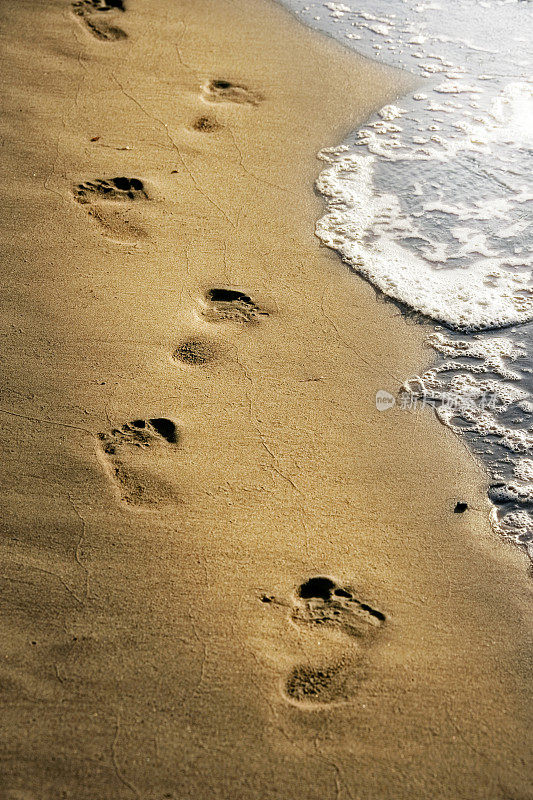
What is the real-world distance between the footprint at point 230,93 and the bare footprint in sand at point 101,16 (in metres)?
0.87

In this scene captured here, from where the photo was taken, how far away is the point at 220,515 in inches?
85.2

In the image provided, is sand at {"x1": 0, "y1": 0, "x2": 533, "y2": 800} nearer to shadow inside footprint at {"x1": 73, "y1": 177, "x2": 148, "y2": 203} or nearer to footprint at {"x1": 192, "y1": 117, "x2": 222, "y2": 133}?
shadow inside footprint at {"x1": 73, "y1": 177, "x2": 148, "y2": 203}

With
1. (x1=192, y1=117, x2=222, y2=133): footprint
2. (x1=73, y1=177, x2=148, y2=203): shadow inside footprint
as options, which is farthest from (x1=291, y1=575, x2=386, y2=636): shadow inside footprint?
(x1=192, y1=117, x2=222, y2=133): footprint

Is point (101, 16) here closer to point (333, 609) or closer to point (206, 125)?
point (206, 125)

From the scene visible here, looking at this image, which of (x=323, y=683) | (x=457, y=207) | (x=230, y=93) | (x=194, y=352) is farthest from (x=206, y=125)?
(x=323, y=683)

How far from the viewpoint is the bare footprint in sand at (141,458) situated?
2193 mm

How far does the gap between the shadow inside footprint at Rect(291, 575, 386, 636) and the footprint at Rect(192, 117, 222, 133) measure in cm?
286

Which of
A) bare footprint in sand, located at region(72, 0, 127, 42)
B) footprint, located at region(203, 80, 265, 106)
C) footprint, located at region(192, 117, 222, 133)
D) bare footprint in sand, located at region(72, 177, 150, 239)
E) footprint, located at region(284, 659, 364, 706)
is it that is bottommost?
footprint, located at region(284, 659, 364, 706)

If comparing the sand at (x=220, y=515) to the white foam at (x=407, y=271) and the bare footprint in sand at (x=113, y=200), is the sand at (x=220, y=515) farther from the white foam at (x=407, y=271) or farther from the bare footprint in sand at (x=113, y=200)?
the white foam at (x=407, y=271)

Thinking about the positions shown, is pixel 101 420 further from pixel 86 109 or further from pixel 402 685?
pixel 86 109

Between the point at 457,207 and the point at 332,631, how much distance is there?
2637 mm

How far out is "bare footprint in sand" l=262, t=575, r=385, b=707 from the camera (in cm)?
179

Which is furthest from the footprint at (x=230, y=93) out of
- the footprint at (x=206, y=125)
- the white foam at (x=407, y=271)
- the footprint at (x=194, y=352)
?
the footprint at (x=194, y=352)

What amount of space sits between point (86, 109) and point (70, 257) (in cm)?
136
